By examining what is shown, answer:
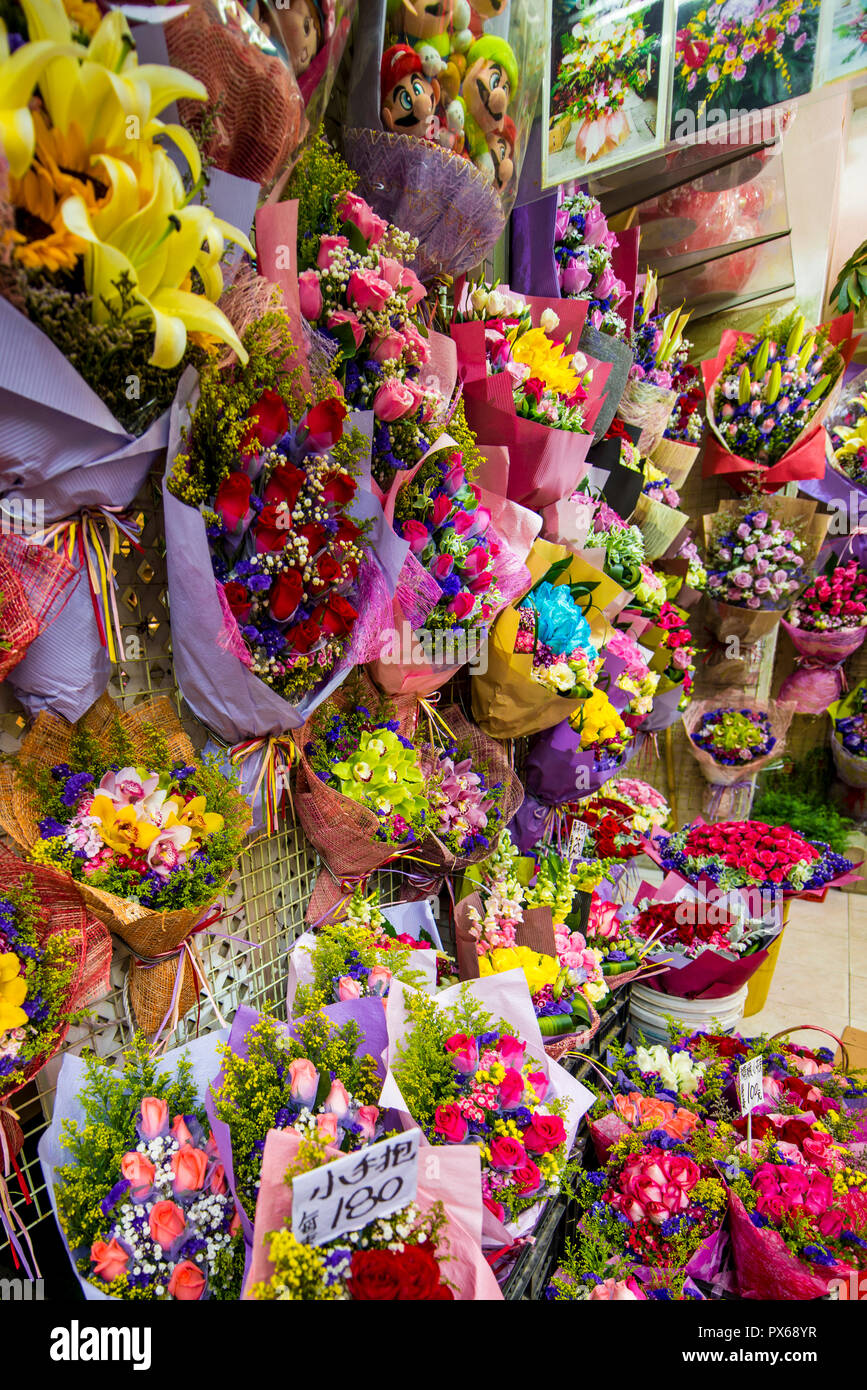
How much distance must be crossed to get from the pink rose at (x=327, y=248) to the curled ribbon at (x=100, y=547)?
0.65m

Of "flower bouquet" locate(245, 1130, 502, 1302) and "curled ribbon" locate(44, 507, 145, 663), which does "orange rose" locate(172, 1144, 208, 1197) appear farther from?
"curled ribbon" locate(44, 507, 145, 663)

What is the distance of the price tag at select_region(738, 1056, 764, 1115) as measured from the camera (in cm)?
186

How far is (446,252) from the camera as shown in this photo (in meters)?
1.65

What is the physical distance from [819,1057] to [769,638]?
3.11 m

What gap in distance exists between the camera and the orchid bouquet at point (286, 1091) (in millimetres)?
1011

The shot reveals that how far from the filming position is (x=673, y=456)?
3.51 m

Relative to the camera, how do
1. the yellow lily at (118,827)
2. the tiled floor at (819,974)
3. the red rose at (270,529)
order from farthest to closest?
the tiled floor at (819,974) → the red rose at (270,529) → the yellow lily at (118,827)

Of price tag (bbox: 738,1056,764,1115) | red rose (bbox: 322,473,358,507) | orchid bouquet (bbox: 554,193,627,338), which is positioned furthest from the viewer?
orchid bouquet (bbox: 554,193,627,338)

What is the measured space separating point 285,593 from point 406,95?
1049 mm

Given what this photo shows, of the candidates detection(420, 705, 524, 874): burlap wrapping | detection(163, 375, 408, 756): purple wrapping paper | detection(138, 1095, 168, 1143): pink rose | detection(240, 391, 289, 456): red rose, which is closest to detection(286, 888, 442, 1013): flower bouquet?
detection(138, 1095, 168, 1143): pink rose

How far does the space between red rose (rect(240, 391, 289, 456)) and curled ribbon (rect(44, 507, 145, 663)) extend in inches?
8.4

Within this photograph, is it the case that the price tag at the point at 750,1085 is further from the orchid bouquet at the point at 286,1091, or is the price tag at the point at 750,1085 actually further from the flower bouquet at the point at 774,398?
the flower bouquet at the point at 774,398

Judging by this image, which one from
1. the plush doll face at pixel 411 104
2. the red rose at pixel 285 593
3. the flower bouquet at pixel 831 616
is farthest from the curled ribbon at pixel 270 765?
the flower bouquet at pixel 831 616

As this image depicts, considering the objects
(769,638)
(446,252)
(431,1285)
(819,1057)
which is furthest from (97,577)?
(769,638)
